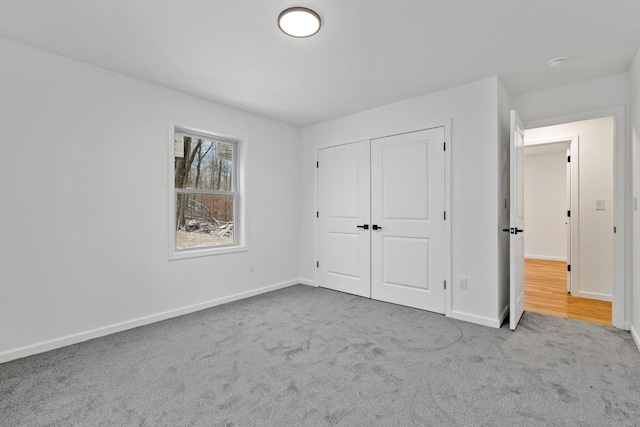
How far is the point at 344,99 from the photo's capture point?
3615mm

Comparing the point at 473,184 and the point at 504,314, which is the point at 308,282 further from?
the point at 473,184

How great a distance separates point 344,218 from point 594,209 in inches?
125

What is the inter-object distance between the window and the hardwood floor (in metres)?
3.75

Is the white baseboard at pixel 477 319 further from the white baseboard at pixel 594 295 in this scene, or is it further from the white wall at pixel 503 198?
the white baseboard at pixel 594 295

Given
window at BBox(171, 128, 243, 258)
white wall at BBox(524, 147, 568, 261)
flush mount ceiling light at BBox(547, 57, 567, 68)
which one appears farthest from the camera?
Result: white wall at BBox(524, 147, 568, 261)

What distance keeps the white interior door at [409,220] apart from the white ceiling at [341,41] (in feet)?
2.27

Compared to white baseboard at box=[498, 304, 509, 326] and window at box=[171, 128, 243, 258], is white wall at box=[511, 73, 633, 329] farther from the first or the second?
window at box=[171, 128, 243, 258]

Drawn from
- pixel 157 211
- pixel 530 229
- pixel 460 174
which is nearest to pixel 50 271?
pixel 157 211

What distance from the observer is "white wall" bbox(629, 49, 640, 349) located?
255 cm

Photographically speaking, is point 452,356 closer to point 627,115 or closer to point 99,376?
point 99,376

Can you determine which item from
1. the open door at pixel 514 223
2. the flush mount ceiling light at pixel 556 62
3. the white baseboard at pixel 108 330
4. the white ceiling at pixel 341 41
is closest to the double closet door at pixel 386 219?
the open door at pixel 514 223

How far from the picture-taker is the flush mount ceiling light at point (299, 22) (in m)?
2.01

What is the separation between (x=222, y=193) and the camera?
391cm

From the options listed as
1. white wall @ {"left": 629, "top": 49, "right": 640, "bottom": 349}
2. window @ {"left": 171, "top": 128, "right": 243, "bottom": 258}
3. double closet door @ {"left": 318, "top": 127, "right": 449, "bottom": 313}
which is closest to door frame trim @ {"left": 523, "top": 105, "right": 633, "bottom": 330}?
white wall @ {"left": 629, "top": 49, "right": 640, "bottom": 349}
